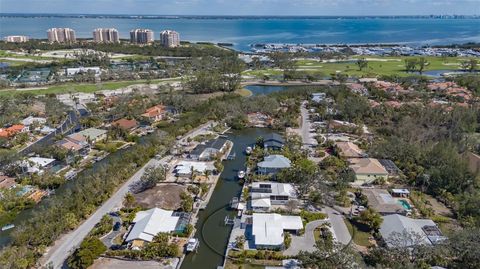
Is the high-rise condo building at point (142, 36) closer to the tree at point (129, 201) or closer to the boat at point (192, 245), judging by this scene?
the tree at point (129, 201)

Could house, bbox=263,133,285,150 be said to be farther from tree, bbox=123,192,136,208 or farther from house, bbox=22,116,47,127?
house, bbox=22,116,47,127

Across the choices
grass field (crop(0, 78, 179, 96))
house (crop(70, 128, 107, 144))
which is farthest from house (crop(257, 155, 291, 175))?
grass field (crop(0, 78, 179, 96))

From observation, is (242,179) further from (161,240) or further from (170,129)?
(170,129)

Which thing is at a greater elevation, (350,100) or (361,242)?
(350,100)

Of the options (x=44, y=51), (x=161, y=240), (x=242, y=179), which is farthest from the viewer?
(x=44, y=51)

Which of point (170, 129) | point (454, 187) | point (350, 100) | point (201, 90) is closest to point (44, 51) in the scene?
point (201, 90)

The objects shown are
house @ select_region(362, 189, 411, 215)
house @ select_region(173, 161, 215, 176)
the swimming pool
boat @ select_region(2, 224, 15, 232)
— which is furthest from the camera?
house @ select_region(173, 161, 215, 176)

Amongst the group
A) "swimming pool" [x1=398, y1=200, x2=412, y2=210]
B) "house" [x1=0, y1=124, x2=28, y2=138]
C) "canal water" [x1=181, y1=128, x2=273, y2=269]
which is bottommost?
"canal water" [x1=181, y1=128, x2=273, y2=269]
